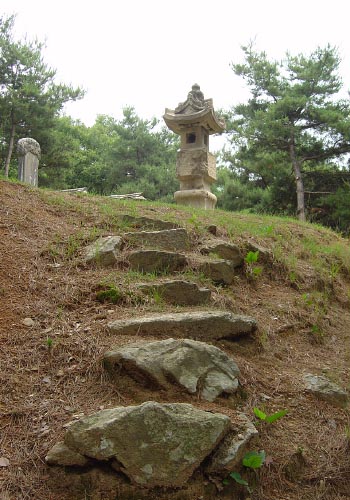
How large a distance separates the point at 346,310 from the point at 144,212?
3162 mm

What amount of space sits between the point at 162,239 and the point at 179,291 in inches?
51.1

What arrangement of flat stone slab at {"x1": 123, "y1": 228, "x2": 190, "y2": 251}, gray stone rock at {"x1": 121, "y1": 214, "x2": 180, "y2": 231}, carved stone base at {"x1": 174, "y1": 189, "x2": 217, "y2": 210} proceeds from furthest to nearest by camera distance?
carved stone base at {"x1": 174, "y1": 189, "x2": 217, "y2": 210}, gray stone rock at {"x1": 121, "y1": 214, "x2": 180, "y2": 231}, flat stone slab at {"x1": 123, "y1": 228, "x2": 190, "y2": 251}

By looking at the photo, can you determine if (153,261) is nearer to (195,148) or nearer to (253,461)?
(253,461)

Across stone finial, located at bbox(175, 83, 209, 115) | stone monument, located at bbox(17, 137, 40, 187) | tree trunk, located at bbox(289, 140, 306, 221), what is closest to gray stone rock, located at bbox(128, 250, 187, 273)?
stone monument, located at bbox(17, 137, 40, 187)

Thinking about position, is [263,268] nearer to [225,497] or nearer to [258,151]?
[225,497]

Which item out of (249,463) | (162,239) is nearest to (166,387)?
(249,463)

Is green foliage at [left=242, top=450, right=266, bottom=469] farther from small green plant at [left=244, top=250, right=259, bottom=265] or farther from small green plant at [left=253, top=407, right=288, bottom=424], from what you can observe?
small green plant at [left=244, top=250, right=259, bottom=265]

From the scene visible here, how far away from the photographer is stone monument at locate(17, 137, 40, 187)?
10.5m

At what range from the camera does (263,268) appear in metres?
6.02

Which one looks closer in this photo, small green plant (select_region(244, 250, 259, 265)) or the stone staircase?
the stone staircase

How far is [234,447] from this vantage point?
9.29 feet

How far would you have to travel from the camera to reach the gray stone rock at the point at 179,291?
448cm

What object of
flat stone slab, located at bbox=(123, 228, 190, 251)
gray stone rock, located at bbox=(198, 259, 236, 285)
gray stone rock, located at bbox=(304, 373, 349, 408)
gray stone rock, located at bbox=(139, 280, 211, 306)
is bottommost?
gray stone rock, located at bbox=(304, 373, 349, 408)

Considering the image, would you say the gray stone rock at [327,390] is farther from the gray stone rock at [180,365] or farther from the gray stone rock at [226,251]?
the gray stone rock at [226,251]
